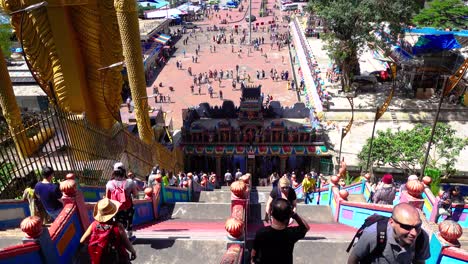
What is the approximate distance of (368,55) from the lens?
1479 inches

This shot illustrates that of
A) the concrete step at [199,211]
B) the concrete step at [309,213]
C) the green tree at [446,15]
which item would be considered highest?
the green tree at [446,15]

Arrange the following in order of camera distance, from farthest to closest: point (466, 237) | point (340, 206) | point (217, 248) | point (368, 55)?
1. point (368, 55)
2. point (340, 206)
3. point (466, 237)
4. point (217, 248)

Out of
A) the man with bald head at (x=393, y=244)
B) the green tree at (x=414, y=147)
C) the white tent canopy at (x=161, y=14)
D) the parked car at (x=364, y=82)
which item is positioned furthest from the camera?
the white tent canopy at (x=161, y=14)

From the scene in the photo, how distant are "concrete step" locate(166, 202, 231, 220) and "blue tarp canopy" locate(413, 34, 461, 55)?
24.6 m

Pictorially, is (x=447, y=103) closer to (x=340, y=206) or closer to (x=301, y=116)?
(x=301, y=116)

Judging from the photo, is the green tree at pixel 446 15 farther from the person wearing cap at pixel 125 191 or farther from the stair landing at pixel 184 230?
the person wearing cap at pixel 125 191

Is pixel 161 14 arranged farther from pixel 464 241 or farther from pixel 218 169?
pixel 464 241

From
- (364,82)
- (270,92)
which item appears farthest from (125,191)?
(270,92)

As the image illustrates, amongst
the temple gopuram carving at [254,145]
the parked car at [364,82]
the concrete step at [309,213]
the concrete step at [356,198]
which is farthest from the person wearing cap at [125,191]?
the parked car at [364,82]

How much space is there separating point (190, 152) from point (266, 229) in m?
17.6

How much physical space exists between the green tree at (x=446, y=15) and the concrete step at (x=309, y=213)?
106ft

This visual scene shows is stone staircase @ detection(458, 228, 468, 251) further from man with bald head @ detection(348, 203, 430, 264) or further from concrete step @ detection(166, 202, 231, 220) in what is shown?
concrete step @ detection(166, 202, 231, 220)

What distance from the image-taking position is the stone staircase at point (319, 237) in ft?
21.8

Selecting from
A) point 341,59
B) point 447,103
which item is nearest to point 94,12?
point 341,59
